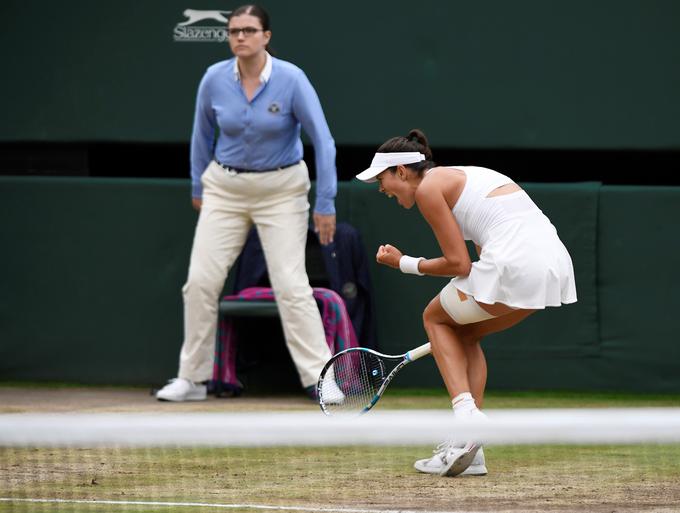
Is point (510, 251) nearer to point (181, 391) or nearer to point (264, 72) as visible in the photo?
point (264, 72)

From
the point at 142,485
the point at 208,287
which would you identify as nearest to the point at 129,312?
the point at 208,287

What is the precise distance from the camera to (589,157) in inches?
342

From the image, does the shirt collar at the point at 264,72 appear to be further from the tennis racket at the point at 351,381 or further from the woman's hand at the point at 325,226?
Result: the tennis racket at the point at 351,381

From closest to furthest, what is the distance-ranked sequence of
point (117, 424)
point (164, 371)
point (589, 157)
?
1. point (117, 424)
2. point (164, 371)
3. point (589, 157)

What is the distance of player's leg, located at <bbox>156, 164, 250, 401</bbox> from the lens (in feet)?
22.4

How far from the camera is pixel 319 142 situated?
6.64 meters

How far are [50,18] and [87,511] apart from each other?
436 cm

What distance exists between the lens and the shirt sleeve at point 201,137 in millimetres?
6777

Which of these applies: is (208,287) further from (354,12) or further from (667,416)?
(667,416)

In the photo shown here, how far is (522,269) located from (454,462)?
2.33 feet

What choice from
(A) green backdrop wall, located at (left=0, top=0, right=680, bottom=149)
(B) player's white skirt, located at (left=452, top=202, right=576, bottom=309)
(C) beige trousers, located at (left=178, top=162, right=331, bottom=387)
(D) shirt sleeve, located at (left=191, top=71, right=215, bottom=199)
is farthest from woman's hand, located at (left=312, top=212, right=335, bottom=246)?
(B) player's white skirt, located at (left=452, top=202, right=576, bottom=309)

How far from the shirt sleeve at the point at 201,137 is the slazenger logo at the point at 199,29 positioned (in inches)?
34.2

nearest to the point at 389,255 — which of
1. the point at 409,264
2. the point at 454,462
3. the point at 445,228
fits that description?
the point at 409,264

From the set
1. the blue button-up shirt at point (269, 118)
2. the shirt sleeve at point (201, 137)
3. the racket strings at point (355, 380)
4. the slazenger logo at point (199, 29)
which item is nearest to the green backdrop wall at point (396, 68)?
the slazenger logo at point (199, 29)
